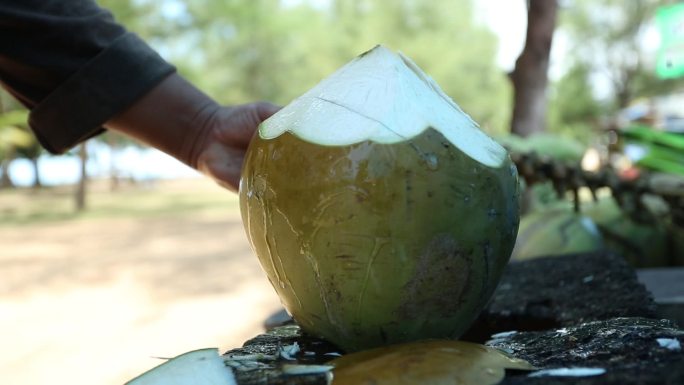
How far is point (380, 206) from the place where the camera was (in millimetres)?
869

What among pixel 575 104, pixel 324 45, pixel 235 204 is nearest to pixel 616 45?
pixel 575 104

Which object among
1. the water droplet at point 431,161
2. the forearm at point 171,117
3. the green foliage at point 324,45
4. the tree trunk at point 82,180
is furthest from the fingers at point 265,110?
the green foliage at point 324,45

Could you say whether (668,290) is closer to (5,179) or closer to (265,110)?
(265,110)

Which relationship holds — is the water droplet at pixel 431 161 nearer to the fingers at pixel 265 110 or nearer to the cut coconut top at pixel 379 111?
the cut coconut top at pixel 379 111

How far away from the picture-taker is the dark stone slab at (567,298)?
1.18 metres

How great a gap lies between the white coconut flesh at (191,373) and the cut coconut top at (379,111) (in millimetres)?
330

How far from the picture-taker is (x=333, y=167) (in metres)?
0.88

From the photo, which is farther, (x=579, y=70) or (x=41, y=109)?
(x=579, y=70)

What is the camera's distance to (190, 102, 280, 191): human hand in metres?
1.40

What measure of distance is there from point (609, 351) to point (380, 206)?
1.13 feet

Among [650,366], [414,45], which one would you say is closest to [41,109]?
[650,366]

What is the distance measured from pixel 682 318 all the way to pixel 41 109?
154 centimetres

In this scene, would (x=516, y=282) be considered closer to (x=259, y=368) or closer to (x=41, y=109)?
(x=259, y=368)

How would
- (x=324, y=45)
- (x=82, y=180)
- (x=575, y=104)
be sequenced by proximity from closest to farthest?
(x=82, y=180) < (x=324, y=45) < (x=575, y=104)
